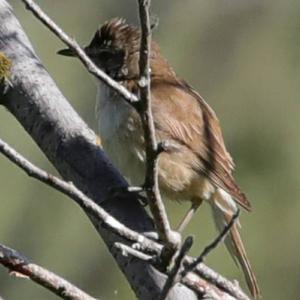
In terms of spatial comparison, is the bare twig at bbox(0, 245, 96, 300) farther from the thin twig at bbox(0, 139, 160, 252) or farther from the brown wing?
the brown wing

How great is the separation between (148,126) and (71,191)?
27 cm

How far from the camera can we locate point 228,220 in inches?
241

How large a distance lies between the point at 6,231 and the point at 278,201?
7.95 feet

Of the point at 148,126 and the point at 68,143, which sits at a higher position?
the point at 148,126

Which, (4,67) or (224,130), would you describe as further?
(224,130)

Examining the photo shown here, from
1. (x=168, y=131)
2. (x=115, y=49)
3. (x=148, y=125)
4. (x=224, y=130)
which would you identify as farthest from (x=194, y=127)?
(x=224, y=130)

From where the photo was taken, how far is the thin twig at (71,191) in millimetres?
3264

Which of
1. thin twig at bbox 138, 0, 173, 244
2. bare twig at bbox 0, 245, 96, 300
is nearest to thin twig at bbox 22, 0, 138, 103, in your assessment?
thin twig at bbox 138, 0, 173, 244

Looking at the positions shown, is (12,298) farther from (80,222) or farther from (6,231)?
(80,222)

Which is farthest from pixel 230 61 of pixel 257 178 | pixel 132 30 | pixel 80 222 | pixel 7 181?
pixel 132 30

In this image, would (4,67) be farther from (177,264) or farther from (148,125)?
(177,264)

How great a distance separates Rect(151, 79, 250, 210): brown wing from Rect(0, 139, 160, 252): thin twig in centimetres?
220

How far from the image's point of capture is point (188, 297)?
3930 millimetres

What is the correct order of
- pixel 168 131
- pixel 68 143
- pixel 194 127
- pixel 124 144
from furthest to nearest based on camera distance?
1. pixel 194 127
2. pixel 168 131
3. pixel 124 144
4. pixel 68 143
